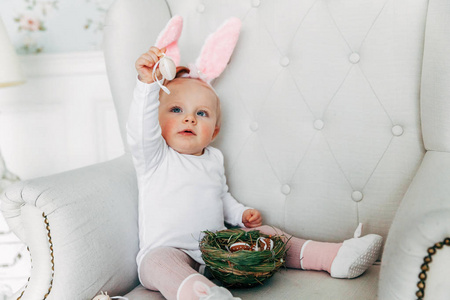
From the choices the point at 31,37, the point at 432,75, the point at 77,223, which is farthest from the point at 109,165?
the point at 31,37

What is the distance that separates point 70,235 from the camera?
75cm

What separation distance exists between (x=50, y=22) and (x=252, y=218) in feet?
3.55

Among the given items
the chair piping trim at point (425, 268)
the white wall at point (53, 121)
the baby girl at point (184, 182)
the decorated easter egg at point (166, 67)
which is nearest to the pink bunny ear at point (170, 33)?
the baby girl at point (184, 182)

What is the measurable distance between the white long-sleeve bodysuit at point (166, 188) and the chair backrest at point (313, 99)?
5.9 inches

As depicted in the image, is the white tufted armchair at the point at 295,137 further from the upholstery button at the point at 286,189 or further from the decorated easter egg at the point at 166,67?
the decorated easter egg at the point at 166,67

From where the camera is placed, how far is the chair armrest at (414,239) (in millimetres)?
535

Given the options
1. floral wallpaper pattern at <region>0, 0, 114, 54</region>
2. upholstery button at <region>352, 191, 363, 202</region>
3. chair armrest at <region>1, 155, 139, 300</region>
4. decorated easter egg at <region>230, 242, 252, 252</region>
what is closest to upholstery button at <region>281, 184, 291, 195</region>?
upholstery button at <region>352, 191, 363, 202</region>

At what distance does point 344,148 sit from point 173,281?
1.69ft

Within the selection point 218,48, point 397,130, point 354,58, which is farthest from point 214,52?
point 397,130

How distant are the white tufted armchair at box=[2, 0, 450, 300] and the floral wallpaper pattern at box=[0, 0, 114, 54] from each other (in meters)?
0.47

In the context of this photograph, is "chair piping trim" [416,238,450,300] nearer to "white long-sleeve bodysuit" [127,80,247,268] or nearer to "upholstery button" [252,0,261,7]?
"white long-sleeve bodysuit" [127,80,247,268]

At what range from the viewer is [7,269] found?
1.63m

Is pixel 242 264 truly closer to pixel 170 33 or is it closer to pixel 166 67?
pixel 166 67

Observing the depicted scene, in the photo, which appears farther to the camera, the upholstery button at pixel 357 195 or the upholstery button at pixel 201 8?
the upholstery button at pixel 201 8
